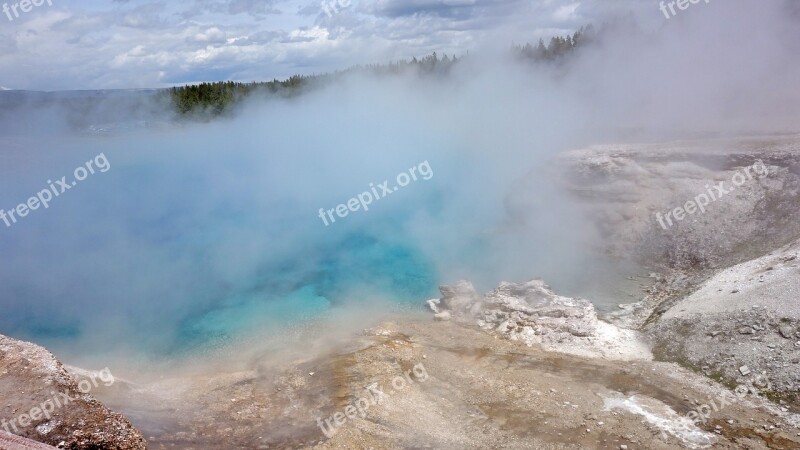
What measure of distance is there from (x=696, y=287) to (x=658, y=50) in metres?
13.2

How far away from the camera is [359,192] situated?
2019 centimetres

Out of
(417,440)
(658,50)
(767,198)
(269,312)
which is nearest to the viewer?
(417,440)

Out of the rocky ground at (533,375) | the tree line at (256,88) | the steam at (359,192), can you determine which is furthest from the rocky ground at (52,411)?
the tree line at (256,88)

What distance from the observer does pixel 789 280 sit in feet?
29.1

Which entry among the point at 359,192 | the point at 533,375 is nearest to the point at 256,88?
the point at 359,192

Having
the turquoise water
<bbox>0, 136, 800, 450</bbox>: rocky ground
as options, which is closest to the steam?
the turquoise water

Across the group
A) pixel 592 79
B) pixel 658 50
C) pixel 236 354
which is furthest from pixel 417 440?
pixel 592 79

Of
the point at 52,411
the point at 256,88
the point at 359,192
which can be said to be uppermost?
the point at 256,88

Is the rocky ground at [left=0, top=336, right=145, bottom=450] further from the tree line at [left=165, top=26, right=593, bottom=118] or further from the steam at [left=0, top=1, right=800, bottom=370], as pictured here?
the tree line at [left=165, top=26, right=593, bottom=118]

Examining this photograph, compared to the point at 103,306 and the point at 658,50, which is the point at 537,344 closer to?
the point at 103,306

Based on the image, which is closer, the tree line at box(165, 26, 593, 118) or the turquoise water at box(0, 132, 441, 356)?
the turquoise water at box(0, 132, 441, 356)

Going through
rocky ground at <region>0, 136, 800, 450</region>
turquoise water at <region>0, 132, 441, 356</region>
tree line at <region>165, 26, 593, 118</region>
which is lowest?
rocky ground at <region>0, 136, 800, 450</region>

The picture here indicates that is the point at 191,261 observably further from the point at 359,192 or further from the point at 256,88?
the point at 256,88

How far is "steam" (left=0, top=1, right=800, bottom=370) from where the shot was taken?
1193cm
